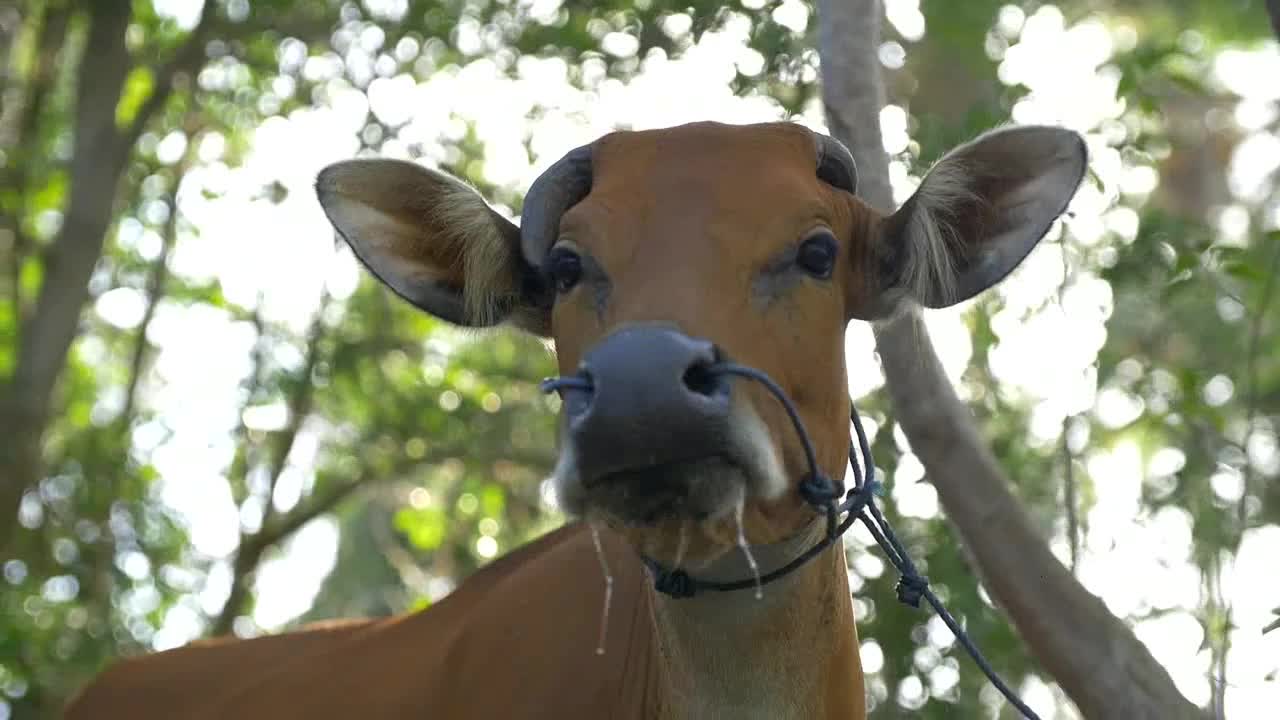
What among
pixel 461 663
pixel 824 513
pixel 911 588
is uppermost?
pixel 824 513

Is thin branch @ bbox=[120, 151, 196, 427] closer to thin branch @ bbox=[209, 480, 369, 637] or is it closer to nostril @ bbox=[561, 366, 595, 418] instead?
thin branch @ bbox=[209, 480, 369, 637]

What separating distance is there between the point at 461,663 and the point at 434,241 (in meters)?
1.34

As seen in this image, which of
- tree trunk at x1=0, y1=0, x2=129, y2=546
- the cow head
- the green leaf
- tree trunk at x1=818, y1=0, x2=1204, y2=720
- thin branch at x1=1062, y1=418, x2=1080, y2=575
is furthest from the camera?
the green leaf

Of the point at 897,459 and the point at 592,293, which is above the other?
the point at 592,293

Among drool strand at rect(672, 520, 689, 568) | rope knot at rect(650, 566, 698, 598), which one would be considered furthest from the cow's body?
drool strand at rect(672, 520, 689, 568)

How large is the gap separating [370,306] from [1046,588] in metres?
6.78

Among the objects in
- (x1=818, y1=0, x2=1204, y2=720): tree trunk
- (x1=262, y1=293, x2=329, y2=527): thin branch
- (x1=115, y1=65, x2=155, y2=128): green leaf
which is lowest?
(x1=262, y1=293, x2=329, y2=527): thin branch

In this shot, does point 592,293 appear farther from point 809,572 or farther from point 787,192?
point 809,572

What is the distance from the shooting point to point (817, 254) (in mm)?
4406

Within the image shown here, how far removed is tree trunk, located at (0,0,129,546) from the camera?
10.9 meters

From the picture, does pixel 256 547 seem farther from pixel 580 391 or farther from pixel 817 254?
pixel 580 391

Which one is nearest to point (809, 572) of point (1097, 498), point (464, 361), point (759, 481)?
point (759, 481)

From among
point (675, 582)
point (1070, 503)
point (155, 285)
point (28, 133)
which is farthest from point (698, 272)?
point (28, 133)

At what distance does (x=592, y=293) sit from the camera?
4.34 metres
